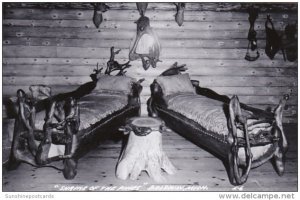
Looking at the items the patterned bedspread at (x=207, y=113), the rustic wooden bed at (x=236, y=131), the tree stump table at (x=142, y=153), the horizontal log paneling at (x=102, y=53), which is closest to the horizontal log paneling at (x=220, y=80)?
the horizontal log paneling at (x=102, y=53)

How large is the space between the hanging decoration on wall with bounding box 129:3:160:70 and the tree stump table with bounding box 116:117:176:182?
2.38 meters

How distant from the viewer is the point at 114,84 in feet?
15.5

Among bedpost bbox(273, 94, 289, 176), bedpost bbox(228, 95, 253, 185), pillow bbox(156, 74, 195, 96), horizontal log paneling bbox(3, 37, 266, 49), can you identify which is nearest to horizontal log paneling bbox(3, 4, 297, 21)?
horizontal log paneling bbox(3, 37, 266, 49)

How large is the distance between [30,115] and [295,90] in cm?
457

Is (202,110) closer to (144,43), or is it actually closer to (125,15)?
(144,43)

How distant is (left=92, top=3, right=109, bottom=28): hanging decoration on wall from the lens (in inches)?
197

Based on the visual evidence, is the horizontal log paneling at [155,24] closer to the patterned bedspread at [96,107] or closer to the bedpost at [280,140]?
the patterned bedspread at [96,107]

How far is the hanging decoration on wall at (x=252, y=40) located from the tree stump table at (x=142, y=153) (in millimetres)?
2997

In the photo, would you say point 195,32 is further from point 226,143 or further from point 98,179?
point 98,179

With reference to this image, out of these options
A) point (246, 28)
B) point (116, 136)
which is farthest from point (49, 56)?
point (246, 28)

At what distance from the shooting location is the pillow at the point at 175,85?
462 centimetres

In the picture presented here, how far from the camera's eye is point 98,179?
2.95 m

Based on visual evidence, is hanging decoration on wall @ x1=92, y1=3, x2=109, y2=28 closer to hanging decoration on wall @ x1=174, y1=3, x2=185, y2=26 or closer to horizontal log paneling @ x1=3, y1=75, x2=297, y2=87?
horizontal log paneling @ x1=3, y1=75, x2=297, y2=87
